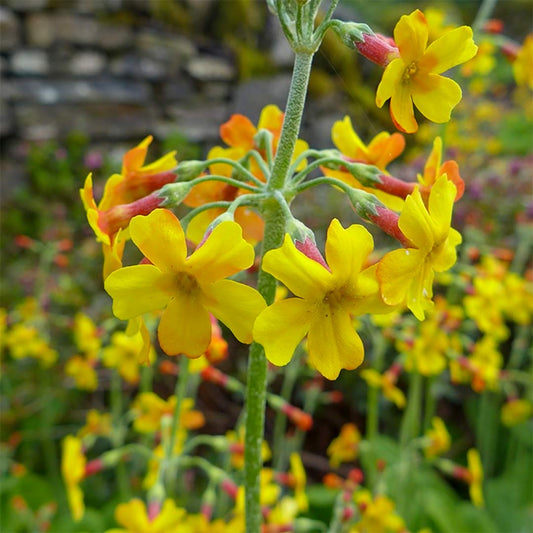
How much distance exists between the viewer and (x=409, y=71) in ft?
2.94

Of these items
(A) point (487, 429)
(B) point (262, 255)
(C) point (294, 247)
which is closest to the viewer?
(C) point (294, 247)

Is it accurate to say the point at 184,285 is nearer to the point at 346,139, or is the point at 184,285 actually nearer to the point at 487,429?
the point at 346,139

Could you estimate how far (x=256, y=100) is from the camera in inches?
226

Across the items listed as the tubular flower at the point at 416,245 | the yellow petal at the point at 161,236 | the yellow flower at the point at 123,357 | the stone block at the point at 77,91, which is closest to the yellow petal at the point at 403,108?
the tubular flower at the point at 416,245

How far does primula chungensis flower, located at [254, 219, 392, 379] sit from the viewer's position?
2.50 ft

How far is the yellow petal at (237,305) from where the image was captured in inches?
30.8

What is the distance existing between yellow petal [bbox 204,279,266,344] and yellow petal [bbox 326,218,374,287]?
0.34 ft

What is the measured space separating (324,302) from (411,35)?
1.26ft

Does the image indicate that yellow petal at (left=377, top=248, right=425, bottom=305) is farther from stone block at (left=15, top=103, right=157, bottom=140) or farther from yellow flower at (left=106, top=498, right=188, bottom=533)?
stone block at (left=15, top=103, right=157, bottom=140)

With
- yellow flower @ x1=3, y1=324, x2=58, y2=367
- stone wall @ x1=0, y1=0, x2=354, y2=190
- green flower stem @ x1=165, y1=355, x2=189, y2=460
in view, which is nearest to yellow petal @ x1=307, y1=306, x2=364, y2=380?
green flower stem @ x1=165, y1=355, x2=189, y2=460

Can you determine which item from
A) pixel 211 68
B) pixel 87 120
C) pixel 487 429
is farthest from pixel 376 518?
pixel 211 68

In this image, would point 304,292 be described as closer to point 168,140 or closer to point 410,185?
point 410,185

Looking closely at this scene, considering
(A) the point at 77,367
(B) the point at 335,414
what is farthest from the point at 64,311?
(B) the point at 335,414

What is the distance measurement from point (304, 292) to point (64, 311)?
3372 millimetres
